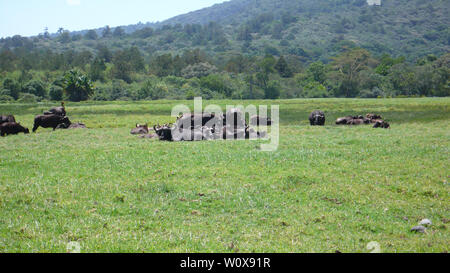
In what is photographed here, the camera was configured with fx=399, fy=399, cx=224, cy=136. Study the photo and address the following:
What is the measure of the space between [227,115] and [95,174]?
12.5 meters

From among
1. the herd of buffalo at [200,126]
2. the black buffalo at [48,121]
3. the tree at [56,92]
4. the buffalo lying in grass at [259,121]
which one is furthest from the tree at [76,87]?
the buffalo lying in grass at [259,121]

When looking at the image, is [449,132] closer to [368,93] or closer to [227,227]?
[227,227]

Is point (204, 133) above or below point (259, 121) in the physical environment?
above

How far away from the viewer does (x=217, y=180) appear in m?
12.2

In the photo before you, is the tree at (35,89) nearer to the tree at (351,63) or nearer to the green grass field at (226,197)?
the tree at (351,63)

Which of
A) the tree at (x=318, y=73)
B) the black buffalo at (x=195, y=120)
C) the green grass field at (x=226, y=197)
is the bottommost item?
the green grass field at (x=226, y=197)

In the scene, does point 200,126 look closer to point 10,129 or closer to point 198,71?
point 10,129

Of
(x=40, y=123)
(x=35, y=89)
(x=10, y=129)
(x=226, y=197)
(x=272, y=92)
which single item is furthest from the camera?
(x=272, y=92)

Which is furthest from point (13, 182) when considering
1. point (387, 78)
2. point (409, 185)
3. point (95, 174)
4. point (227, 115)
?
point (387, 78)

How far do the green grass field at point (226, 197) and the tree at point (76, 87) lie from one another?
202 ft

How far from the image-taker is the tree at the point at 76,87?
249 ft

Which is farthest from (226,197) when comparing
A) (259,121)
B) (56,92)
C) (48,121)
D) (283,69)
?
(283,69)

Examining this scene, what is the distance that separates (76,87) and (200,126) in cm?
5997

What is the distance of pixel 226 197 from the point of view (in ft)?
34.5
